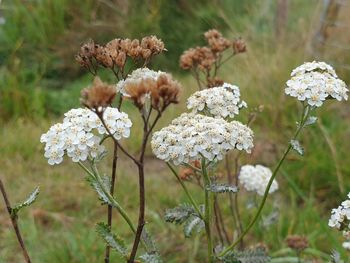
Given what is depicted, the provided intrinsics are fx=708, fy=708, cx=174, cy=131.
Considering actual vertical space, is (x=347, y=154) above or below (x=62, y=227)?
above

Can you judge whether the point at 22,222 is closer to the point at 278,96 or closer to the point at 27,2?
the point at 278,96

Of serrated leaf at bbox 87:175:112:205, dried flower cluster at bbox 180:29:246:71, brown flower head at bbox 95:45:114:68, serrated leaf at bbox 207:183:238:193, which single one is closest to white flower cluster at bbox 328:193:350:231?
serrated leaf at bbox 207:183:238:193

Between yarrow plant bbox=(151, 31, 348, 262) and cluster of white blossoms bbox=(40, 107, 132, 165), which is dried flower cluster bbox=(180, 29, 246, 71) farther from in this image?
cluster of white blossoms bbox=(40, 107, 132, 165)

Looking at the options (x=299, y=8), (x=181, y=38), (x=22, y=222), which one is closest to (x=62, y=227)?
(x=22, y=222)

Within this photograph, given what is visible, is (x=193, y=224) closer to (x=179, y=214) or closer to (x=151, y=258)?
(x=179, y=214)

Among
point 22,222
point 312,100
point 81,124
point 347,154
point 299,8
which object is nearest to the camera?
point 81,124

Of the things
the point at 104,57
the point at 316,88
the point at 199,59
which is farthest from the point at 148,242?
the point at 199,59
